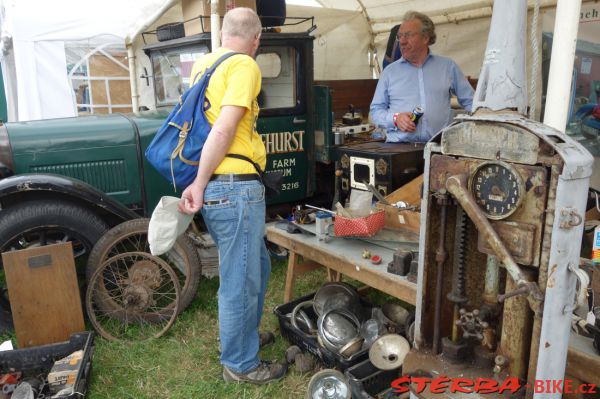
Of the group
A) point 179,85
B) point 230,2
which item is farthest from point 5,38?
point 230,2

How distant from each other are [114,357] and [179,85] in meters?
2.11

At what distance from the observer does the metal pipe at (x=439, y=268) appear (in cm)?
156

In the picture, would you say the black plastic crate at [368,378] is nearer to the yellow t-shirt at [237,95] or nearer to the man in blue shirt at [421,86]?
the yellow t-shirt at [237,95]

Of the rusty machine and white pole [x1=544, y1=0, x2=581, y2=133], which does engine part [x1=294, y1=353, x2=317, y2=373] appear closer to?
the rusty machine

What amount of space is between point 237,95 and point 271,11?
210 cm

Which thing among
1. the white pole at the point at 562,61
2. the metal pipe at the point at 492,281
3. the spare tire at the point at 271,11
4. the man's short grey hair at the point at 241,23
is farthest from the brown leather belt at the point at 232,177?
the spare tire at the point at 271,11

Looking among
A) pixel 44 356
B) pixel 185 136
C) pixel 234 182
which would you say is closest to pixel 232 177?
pixel 234 182

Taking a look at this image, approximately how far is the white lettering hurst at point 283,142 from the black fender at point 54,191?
1.12 meters

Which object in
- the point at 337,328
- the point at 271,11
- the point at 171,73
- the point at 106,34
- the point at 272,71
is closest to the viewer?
the point at 337,328

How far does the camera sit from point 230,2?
133 inches

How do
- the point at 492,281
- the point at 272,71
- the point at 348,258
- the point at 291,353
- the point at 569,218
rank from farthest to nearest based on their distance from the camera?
the point at 272,71 → the point at 291,353 → the point at 348,258 → the point at 492,281 → the point at 569,218

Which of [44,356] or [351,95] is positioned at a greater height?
[351,95]

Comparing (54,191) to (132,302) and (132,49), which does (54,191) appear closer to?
(132,302)

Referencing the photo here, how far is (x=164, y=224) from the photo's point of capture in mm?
2104
